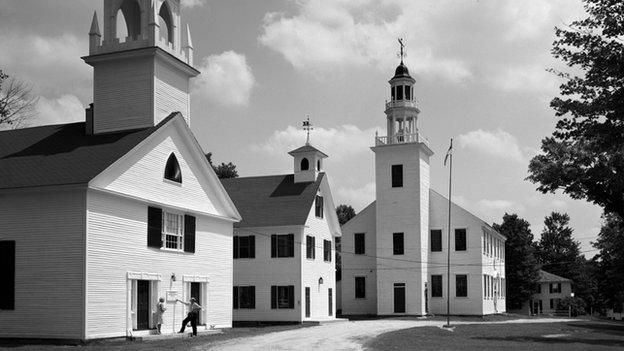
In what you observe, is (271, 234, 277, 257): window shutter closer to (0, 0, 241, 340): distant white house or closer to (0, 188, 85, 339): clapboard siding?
(0, 0, 241, 340): distant white house

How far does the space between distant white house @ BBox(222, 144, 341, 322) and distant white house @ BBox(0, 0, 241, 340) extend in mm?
9044

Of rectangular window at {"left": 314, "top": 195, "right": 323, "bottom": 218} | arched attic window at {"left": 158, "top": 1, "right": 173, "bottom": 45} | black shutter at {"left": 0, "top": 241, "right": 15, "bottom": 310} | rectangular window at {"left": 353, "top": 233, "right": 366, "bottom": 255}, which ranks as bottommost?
black shutter at {"left": 0, "top": 241, "right": 15, "bottom": 310}

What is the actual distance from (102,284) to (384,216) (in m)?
32.5

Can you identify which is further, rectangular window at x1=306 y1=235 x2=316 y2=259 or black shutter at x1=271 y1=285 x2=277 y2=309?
rectangular window at x1=306 y1=235 x2=316 y2=259

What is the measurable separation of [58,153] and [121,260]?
5.09 m

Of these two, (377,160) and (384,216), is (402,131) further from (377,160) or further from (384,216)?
(384,216)

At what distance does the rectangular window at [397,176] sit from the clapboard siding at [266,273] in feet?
43.3

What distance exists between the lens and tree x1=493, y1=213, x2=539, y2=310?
7725cm

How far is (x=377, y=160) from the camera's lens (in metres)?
56.7

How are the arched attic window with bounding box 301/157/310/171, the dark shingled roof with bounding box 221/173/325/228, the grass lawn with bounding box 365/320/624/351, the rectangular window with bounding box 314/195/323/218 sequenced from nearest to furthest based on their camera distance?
the grass lawn with bounding box 365/320/624/351, the dark shingled roof with bounding box 221/173/325/228, the rectangular window with bounding box 314/195/323/218, the arched attic window with bounding box 301/157/310/171

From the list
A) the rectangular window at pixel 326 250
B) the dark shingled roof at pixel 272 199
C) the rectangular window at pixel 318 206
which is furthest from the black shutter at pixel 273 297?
the rectangular window at pixel 318 206

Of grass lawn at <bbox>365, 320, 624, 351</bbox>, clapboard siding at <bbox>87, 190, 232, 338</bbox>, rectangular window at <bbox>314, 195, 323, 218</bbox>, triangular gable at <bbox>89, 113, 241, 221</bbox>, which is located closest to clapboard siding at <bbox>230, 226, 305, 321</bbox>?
rectangular window at <bbox>314, 195, 323, 218</bbox>

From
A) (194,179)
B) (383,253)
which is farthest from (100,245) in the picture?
(383,253)

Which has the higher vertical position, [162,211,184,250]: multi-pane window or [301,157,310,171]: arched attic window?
[301,157,310,171]: arched attic window
